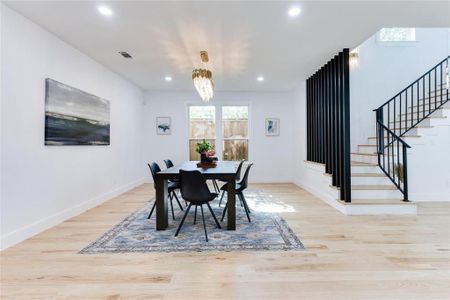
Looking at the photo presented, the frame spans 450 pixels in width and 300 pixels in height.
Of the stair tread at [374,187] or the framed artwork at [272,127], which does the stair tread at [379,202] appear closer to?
the stair tread at [374,187]

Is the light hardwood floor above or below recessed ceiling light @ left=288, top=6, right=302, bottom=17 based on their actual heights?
below

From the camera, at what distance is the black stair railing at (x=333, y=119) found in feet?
13.0

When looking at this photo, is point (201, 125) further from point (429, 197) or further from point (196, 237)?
point (429, 197)

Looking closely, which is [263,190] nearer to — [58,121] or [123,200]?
[123,200]

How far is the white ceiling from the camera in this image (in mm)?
2713

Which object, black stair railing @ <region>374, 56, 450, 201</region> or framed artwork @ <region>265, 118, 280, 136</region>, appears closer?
black stair railing @ <region>374, 56, 450, 201</region>

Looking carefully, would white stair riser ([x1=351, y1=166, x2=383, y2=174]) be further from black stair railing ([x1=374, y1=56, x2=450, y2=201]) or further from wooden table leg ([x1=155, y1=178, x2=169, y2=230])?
wooden table leg ([x1=155, y1=178, x2=169, y2=230])

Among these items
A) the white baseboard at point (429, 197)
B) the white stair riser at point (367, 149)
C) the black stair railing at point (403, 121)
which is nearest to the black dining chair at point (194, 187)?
the black stair railing at point (403, 121)

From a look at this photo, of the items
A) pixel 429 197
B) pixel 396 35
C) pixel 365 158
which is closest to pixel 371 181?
pixel 365 158

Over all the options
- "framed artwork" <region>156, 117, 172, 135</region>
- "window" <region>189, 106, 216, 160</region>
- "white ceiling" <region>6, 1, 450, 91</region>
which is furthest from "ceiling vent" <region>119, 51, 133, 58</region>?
"window" <region>189, 106, 216, 160</region>

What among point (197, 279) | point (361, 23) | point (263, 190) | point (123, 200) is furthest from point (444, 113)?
point (123, 200)

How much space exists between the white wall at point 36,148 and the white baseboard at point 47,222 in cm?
1

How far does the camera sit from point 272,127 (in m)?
7.12

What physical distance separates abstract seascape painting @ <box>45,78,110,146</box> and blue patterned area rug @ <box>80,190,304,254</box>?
4.78 ft
